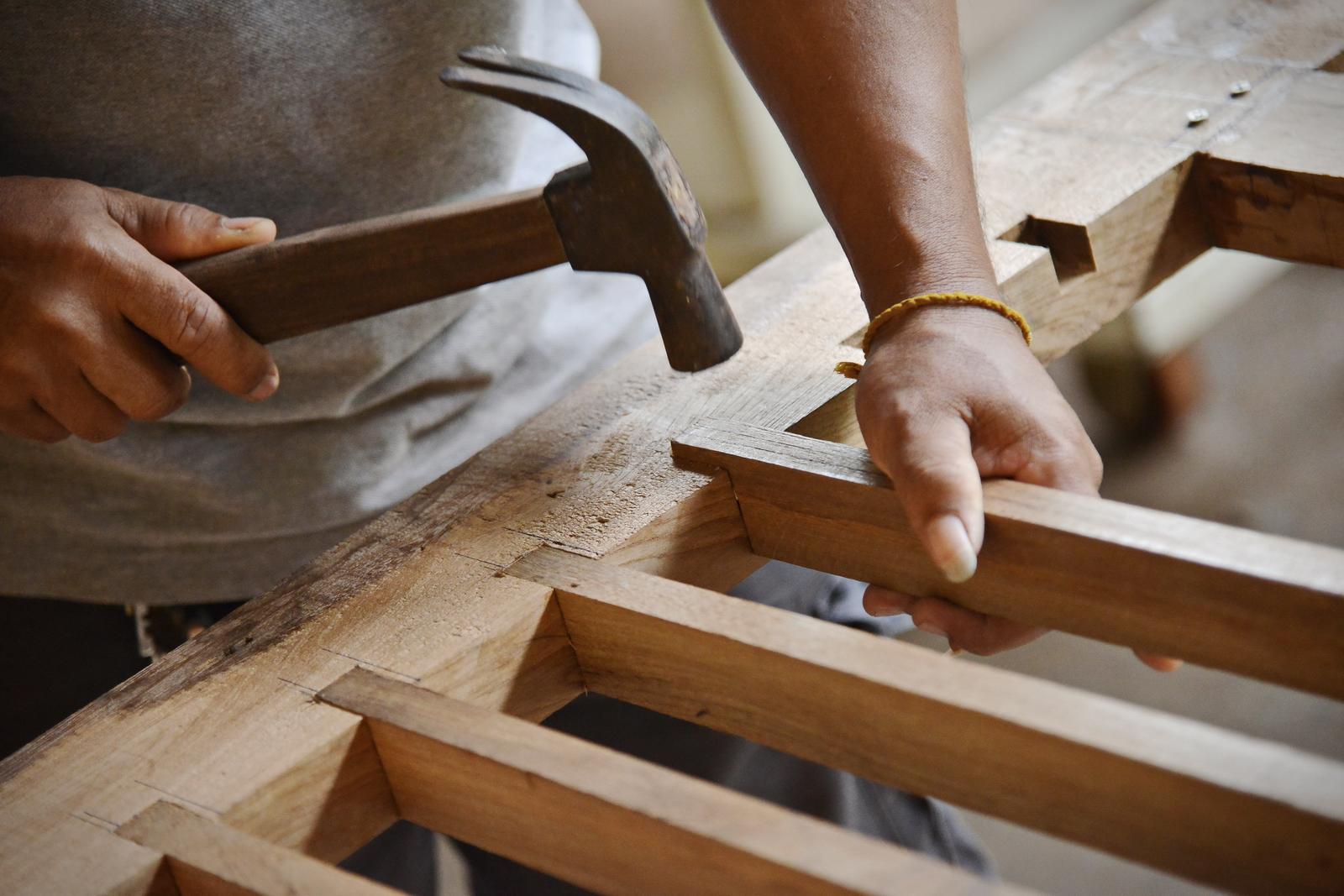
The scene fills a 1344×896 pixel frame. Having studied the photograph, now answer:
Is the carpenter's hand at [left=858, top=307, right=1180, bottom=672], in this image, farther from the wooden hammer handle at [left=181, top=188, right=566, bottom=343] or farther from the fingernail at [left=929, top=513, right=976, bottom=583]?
the wooden hammer handle at [left=181, top=188, right=566, bottom=343]

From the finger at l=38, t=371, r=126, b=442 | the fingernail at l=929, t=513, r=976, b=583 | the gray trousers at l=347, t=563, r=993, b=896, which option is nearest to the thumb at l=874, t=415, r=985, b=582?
the fingernail at l=929, t=513, r=976, b=583

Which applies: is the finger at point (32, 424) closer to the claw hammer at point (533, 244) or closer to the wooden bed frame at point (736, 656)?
the claw hammer at point (533, 244)

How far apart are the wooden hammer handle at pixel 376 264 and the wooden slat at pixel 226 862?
16.5 inches

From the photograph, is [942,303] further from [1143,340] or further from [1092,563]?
[1143,340]

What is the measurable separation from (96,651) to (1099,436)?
2.24 m

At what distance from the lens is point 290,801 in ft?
2.33

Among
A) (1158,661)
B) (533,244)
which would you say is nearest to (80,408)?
(533,244)

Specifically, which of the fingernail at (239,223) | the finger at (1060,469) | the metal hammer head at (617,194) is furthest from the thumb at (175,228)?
the finger at (1060,469)

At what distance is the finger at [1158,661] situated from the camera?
70 cm

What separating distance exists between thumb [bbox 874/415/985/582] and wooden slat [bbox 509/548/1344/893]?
2.6 inches

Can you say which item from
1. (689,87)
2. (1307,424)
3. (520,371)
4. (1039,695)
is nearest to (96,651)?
(520,371)

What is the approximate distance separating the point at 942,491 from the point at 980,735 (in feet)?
0.50

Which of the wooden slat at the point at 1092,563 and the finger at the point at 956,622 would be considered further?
the finger at the point at 956,622

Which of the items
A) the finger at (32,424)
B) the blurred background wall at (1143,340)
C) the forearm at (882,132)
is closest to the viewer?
the forearm at (882,132)
